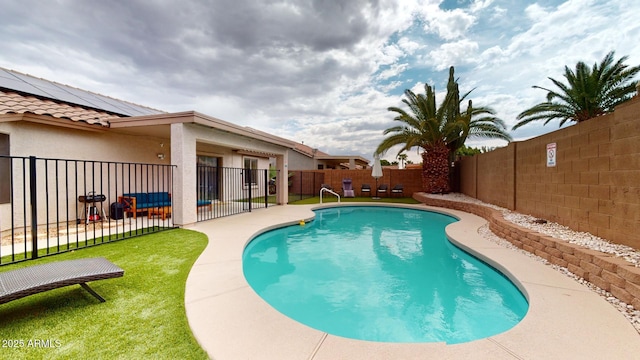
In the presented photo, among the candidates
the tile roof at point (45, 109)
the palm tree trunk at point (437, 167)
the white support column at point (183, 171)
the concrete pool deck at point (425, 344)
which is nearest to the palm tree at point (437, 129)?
the palm tree trunk at point (437, 167)

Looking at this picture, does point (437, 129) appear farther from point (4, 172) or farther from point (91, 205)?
point (4, 172)

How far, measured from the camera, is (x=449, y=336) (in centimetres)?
316

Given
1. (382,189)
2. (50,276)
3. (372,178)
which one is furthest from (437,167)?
(50,276)

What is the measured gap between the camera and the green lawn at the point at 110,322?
7.40 feet

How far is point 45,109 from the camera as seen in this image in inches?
277

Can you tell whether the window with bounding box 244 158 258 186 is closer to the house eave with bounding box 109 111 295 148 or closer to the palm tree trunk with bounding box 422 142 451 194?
the house eave with bounding box 109 111 295 148

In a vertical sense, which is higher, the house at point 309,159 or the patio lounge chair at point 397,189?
the house at point 309,159

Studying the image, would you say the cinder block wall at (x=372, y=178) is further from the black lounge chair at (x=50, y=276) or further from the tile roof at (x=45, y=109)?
the black lounge chair at (x=50, y=276)

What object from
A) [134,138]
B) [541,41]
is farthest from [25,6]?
[541,41]

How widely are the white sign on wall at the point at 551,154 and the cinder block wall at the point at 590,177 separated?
122 mm

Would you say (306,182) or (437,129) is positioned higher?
(437,129)

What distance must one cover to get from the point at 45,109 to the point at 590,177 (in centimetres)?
1287

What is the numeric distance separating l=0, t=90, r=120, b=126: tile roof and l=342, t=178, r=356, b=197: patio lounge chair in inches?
525

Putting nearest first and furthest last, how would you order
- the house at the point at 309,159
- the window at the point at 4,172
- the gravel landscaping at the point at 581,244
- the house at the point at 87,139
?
the gravel landscaping at the point at 581,244, the window at the point at 4,172, the house at the point at 87,139, the house at the point at 309,159
